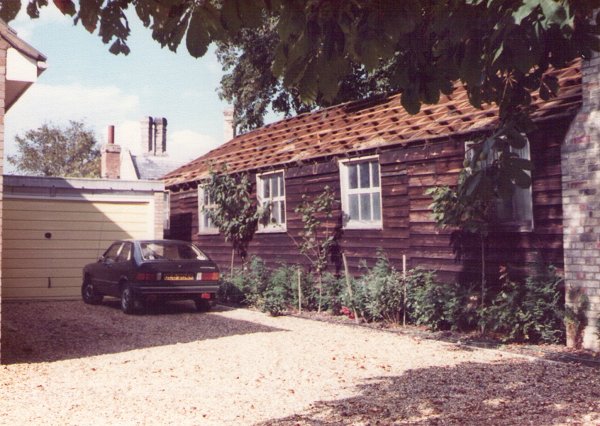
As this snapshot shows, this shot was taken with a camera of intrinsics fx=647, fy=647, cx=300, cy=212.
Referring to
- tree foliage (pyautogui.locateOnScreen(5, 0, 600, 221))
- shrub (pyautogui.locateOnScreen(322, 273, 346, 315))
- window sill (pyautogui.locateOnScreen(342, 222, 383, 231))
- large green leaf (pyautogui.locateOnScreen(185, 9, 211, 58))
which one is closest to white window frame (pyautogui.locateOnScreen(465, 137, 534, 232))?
window sill (pyautogui.locateOnScreen(342, 222, 383, 231))

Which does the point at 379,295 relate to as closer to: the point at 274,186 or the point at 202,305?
the point at 202,305

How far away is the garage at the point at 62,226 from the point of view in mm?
16938

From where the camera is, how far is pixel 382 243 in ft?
43.9

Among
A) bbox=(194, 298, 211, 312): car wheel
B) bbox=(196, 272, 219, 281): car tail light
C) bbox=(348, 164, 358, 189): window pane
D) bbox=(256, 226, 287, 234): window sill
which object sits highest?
bbox=(348, 164, 358, 189): window pane

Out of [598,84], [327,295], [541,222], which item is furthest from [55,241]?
[598,84]

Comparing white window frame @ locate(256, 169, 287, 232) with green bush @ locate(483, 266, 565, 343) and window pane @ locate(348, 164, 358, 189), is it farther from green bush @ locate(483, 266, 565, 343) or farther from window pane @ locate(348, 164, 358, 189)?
green bush @ locate(483, 266, 565, 343)

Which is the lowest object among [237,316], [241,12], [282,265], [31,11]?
[237,316]

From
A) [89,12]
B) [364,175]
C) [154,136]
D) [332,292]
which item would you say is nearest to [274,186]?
[364,175]

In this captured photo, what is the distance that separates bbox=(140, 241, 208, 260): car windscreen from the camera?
45.8 ft

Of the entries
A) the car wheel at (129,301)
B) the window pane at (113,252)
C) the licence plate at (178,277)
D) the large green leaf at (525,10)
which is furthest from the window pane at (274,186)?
the large green leaf at (525,10)

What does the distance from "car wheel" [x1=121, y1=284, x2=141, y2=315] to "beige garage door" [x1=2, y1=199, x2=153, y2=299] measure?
169 inches

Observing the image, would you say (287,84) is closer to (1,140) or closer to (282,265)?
(1,140)

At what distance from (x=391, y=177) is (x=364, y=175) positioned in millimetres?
1053

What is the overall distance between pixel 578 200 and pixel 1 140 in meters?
7.86
